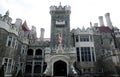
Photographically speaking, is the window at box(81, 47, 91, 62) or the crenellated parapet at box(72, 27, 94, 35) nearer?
the window at box(81, 47, 91, 62)

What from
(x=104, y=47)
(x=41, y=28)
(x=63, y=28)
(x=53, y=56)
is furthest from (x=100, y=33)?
Answer: (x=41, y=28)

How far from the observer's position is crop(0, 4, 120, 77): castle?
16422 millimetres

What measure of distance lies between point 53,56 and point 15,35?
7702 millimetres

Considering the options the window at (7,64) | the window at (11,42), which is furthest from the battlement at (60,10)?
the window at (7,64)

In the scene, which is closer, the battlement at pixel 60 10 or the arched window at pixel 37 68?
the arched window at pixel 37 68

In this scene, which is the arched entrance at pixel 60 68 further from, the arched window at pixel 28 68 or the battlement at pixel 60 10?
the battlement at pixel 60 10

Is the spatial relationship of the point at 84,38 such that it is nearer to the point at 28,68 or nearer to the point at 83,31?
the point at 83,31

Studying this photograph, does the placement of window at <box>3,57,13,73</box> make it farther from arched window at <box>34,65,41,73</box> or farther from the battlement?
the battlement

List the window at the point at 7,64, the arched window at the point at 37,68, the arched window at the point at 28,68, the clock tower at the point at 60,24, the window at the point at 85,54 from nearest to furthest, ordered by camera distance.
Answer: the window at the point at 7,64 < the window at the point at 85,54 < the clock tower at the point at 60,24 < the arched window at the point at 28,68 < the arched window at the point at 37,68

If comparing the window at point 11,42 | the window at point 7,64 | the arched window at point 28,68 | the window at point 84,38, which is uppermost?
the window at point 84,38

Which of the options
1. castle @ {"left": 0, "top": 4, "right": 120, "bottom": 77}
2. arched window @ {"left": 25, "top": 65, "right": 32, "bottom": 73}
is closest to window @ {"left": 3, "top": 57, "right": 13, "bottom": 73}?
castle @ {"left": 0, "top": 4, "right": 120, "bottom": 77}

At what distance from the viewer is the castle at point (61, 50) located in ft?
53.9

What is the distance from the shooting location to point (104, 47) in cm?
2170

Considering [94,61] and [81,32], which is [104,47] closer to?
[94,61]
